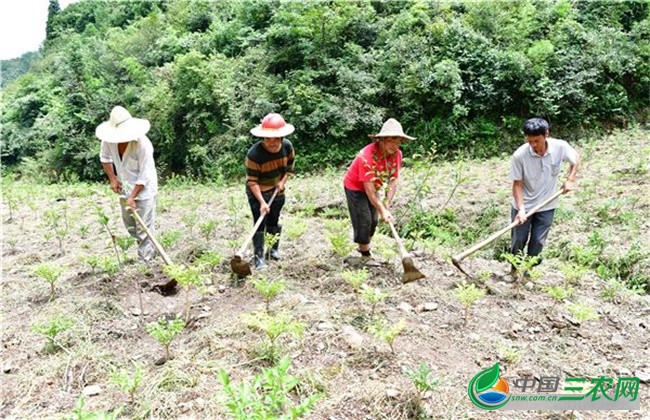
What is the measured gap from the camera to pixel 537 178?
3.97 m

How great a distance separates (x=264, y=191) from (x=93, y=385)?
7.33 ft

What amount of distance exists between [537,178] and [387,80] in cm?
943

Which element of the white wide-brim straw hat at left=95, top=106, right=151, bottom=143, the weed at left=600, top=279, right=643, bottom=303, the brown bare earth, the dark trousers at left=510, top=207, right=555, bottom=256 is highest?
the white wide-brim straw hat at left=95, top=106, right=151, bottom=143

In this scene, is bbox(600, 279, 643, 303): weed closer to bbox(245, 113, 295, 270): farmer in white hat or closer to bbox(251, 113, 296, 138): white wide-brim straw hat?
bbox(245, 113, 295, 270): farmer in white hat

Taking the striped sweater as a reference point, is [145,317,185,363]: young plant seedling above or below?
below

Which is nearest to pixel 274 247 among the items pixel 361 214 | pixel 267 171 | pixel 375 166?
pixel 267 171

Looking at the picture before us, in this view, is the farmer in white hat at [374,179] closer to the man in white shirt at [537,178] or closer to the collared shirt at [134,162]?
the man in white shirt at [537,178]

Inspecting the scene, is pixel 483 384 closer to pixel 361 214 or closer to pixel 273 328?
pixel 273 328

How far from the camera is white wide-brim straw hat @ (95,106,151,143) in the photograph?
4.13m

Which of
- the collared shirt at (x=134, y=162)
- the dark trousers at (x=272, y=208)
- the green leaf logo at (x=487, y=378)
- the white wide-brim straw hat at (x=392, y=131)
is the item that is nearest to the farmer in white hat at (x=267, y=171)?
the dark trousers at (x=272, y=208)

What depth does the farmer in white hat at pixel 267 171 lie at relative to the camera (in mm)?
4141

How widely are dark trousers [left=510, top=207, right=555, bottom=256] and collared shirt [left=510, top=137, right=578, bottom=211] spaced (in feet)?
0.28

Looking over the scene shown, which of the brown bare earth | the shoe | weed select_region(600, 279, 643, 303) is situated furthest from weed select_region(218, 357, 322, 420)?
weed select_region(600, 279, 643, 303)

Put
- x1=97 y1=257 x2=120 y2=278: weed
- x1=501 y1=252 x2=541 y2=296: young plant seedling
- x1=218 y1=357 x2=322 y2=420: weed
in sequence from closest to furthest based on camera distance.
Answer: x1=218 y1=357 x2=322 y2=420: weed
x1=501 y1=252 x2=541 y2=296: young plant seedling
x1=97 y1=257 x2=120 y2=278: weed
